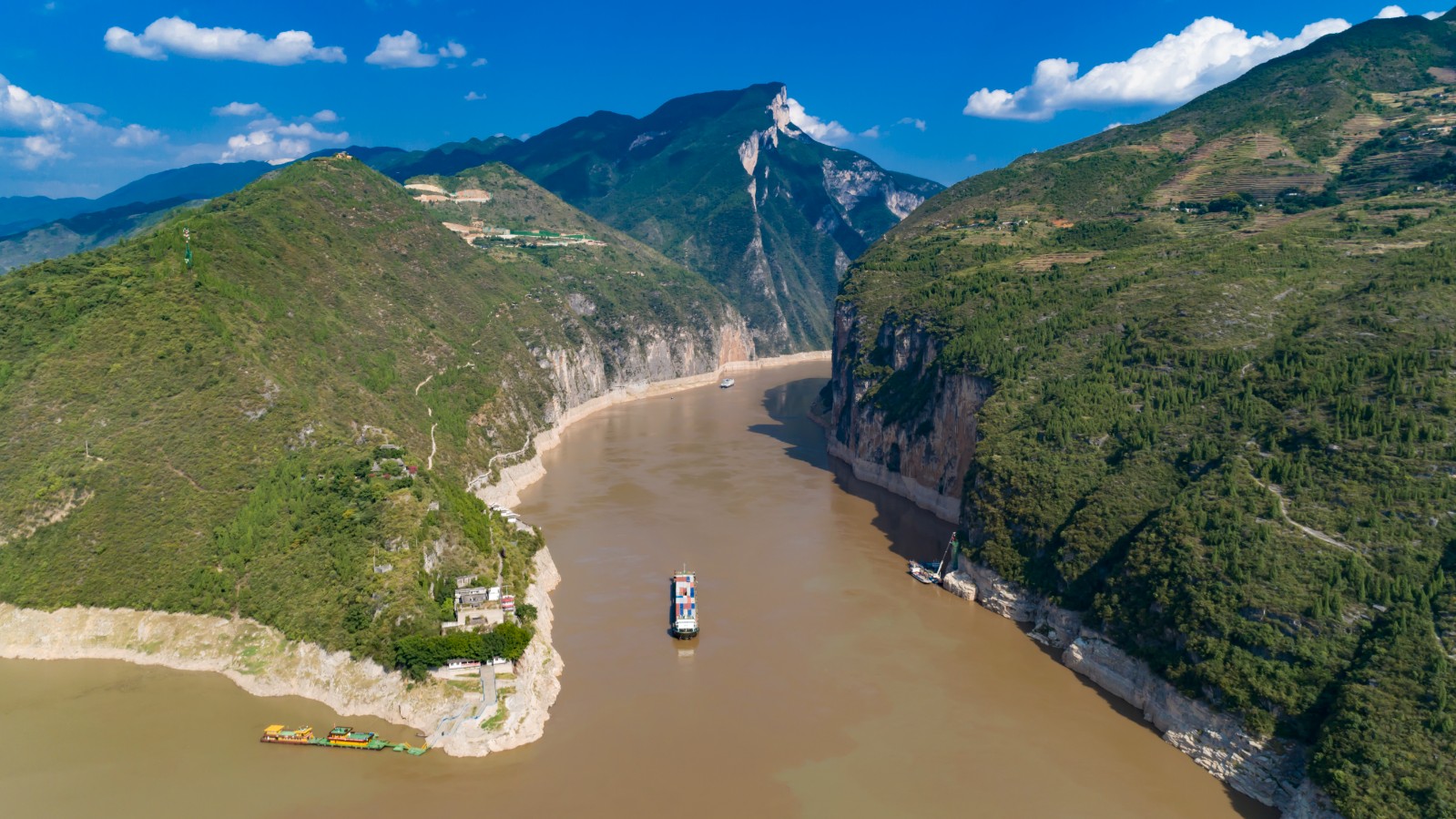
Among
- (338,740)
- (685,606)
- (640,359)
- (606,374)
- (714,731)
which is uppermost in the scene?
(640,359)

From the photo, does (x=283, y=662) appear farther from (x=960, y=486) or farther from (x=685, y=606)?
(x=960, y=486)

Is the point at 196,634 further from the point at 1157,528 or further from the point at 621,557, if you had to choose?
the point at 1157,528

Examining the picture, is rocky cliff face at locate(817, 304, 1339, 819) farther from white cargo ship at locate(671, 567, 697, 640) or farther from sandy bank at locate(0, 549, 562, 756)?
sandy bank at locate(0, 549, 562, 756)

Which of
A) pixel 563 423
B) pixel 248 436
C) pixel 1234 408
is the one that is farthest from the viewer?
pixel 563 423

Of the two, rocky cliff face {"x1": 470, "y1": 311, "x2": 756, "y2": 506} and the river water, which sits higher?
rocky cliff face {"x1": 470, "y1": 311, "x2": 756, "y2": 506}

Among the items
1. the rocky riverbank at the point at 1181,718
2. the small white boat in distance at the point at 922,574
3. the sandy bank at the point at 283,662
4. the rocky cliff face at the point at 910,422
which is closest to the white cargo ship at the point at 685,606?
the sandy bank at the point at 283,662

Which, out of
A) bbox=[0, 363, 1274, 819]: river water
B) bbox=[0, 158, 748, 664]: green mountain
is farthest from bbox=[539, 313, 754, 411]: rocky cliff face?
bbox=[0, 363, 1274, 819]: river water

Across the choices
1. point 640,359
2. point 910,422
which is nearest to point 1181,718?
point 910,422
